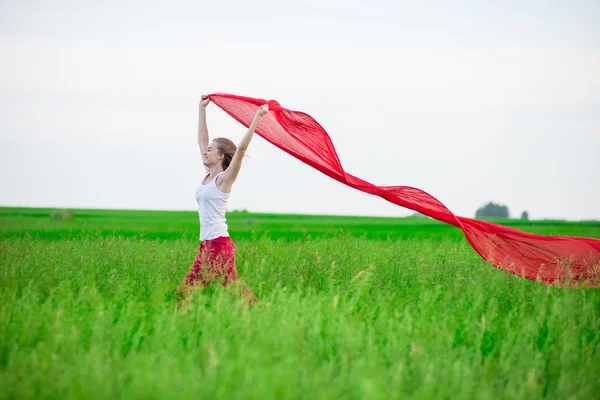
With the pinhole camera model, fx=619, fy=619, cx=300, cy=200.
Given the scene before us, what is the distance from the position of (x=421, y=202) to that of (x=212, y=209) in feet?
8.66

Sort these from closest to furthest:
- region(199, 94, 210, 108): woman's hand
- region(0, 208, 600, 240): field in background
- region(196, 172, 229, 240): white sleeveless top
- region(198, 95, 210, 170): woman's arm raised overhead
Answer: region(196, 172, 229, 240): white sleeveless top < region(198, 95, 210, 170): woman's arm raised overhead < region(199, 94, 210, 108): woman's hand < region(0, 208, 600, 240): field in background

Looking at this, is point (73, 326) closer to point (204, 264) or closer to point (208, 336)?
point (208, 336)

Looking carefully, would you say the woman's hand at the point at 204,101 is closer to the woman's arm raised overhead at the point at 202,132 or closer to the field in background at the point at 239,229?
the woman's arm raised overhead at the point at 202,132

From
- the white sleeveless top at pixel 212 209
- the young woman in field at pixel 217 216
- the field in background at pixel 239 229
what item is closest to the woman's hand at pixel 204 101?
the young woman in field at pixel 217 216

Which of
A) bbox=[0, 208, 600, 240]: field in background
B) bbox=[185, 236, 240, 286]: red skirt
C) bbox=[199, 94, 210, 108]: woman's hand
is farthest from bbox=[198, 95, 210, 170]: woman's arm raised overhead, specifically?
bbox=[0, 208, 600, 240]: field in background

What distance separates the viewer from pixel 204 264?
19.1 feet

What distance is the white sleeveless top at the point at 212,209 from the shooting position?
5957 millimetres

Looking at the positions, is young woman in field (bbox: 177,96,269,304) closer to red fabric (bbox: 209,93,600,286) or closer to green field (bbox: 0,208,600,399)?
green field (bbox: 0,208,600,399)

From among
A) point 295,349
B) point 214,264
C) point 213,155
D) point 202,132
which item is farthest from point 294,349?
point 202,132

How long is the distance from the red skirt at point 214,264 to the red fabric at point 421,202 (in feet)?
5.62

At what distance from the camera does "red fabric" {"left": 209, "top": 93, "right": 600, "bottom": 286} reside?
7.17 metres

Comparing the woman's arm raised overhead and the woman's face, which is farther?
the woman's arm raised overhead

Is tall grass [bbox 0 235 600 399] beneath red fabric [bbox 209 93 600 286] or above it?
beneath

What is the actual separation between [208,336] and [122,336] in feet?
2.03
